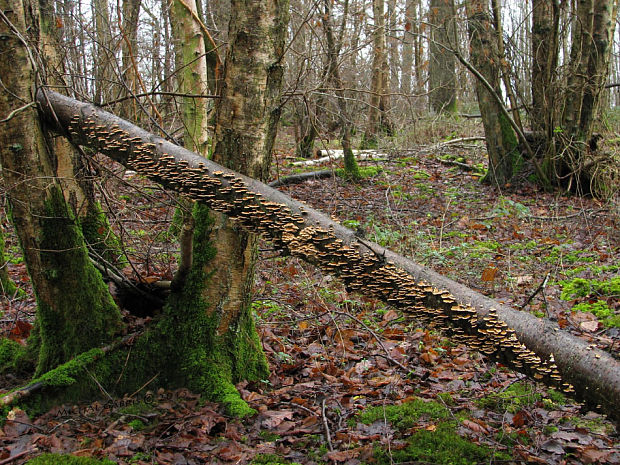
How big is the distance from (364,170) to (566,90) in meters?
4.64

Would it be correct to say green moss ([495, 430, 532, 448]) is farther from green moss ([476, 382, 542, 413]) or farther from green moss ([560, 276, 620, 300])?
green moss ([560, 276, 620, 300])

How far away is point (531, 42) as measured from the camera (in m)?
10.2

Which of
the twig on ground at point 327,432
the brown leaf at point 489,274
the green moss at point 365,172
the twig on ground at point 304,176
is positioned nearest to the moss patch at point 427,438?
the twig on ground at point 327,432

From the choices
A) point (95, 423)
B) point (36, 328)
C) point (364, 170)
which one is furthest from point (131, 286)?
point (364, 170)

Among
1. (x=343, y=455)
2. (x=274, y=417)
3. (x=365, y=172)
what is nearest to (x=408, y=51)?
(x=365, y=172)

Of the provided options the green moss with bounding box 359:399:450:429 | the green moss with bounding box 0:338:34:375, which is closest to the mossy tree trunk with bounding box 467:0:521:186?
the green moss with bounding box 359:399:450:429

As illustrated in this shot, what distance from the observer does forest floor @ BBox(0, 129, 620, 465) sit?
3.03 m

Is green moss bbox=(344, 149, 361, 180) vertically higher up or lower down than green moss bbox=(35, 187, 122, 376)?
higher up

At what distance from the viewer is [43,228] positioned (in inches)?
144

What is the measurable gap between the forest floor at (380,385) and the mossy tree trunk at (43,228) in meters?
0.57

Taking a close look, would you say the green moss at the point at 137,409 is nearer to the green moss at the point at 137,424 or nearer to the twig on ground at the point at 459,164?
the green moss at the point at 137,424

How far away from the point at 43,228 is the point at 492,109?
9688mm

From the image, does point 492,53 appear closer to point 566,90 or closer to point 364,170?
point 566,90

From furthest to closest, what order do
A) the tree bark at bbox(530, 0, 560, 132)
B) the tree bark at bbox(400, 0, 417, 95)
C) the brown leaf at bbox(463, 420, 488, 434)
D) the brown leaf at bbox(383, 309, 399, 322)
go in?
the tree bark at bbox(530, 0, 560, 132) → the tree bark at bbox(400, 0, 417, 95) → the brown leaf at bbox(383, 309, 399, 322) → the brown leaf at bbox(463, 420, 488, 434)
